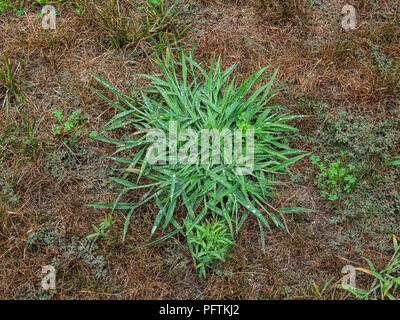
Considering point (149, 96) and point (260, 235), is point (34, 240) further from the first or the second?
point (260, 235)

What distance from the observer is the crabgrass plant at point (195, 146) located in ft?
7.75

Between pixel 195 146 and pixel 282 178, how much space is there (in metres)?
0.59

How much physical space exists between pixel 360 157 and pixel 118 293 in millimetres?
1699

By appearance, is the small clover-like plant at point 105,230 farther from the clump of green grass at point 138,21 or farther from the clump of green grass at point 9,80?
the clump of green grass at point 138,21

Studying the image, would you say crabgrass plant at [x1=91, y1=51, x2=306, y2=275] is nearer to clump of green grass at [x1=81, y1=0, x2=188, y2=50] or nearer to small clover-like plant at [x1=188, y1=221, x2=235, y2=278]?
small clover-like plant at [x1=188, y1=221, x2=235, y2=278]

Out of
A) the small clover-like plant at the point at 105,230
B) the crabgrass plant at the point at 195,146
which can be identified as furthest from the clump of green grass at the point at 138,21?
the small clover-like plant at the point at 105,230

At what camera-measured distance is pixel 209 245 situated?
2.27 meters

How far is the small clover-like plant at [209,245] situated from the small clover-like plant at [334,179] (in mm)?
666

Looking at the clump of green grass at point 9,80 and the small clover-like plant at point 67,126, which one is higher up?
the clump of green grass at point 9,80

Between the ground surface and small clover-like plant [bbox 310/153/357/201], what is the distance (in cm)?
5

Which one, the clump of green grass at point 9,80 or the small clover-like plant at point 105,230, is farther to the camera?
the clump of green grass at point 9,80

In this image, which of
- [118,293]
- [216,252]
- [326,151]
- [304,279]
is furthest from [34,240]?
[326,151]

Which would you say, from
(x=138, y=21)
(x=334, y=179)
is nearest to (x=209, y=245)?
(x=334, y=179)

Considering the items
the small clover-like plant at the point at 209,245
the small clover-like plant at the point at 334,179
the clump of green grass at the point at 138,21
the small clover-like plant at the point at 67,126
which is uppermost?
the clump of green grass at the point at 138,21
